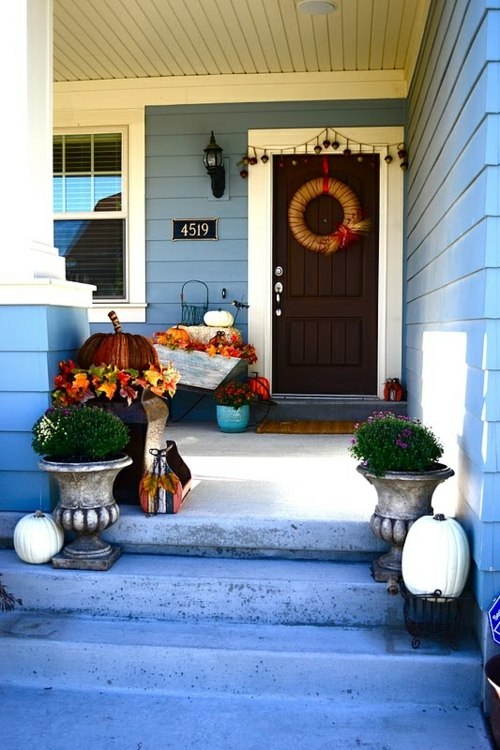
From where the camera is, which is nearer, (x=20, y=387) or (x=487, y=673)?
(x=487, y=673)

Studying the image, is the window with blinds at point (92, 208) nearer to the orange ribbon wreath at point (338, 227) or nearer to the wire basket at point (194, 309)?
the wire basket at point (194, 309)

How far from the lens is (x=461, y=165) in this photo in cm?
281

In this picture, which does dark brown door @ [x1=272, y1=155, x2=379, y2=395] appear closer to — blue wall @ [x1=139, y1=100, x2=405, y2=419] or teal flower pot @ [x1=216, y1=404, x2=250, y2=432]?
blue wall @ [x1=139, y1=100, x2=405, y2=419]

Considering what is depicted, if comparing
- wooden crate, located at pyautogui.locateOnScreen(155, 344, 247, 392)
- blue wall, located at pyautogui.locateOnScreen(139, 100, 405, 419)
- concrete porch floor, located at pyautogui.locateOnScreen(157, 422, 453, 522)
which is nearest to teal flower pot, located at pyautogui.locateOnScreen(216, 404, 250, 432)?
concrete porch floor, located at pyautogui.locateOnScreen(157, 422, 453, 522)

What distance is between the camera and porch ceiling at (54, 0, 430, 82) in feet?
15.6

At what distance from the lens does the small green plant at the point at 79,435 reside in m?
2.88

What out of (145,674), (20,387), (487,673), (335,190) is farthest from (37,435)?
(335,190)

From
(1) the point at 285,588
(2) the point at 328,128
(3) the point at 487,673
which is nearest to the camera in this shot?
(3) the point at 487,673

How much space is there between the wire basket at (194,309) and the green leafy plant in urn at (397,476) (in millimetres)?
3473

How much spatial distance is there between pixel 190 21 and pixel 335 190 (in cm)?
168

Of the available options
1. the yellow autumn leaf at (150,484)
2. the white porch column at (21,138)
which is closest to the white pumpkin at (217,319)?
the white porch column at (21,138)

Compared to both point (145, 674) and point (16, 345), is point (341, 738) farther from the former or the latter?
point (16, 345)

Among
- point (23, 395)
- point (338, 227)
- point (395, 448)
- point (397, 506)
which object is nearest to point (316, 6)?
point (338, 227)

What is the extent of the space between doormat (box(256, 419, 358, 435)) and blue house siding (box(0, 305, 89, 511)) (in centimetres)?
237
